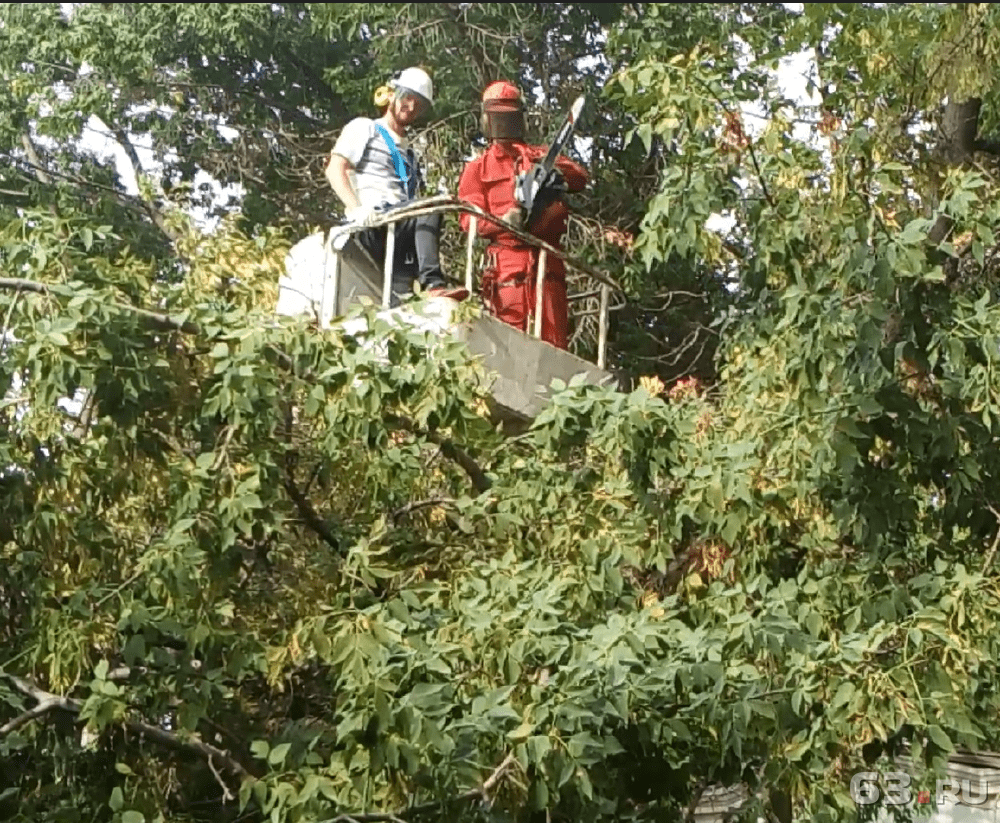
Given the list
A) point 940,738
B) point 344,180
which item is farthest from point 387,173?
point 940,738

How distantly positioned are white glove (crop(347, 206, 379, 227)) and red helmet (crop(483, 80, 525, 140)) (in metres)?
1.07

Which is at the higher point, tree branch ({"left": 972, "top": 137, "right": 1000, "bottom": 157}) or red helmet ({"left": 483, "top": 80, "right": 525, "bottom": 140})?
red helmet ({"left": 483, "top": 80, "right": 525, "bottom": 140})

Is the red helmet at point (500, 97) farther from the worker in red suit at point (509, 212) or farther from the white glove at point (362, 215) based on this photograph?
the white glove at point (362, 215)

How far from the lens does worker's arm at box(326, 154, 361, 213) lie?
10492 mm

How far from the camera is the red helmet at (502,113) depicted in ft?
36.7

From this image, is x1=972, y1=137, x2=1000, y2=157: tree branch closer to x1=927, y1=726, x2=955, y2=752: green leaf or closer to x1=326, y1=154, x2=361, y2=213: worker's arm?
x1=326, y1=154, x2=361, y2=213: worker's arm

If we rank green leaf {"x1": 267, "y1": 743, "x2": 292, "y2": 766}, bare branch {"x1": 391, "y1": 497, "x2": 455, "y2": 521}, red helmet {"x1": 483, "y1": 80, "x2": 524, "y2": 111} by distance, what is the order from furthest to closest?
red helmet {"x1": 483, "y1": 80, "x2": 524, "y2": 111} → bare branch {"x1": 391, "y1": 497, "x2": 455, "y2": 521} → green leaf {"x1": 267, "y1": 743, "x2": 292, "y2": 766}

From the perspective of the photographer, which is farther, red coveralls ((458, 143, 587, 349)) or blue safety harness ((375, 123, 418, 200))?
red coveralls ((458, 143, 587, 349))

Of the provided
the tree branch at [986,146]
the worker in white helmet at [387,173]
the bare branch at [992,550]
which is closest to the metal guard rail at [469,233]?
the worker in white helmet at [387,173]

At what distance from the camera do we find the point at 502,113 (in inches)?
441

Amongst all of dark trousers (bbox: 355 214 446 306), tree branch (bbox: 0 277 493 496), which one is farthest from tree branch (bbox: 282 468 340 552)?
dark trousers (bbox: 355 214 446 306)

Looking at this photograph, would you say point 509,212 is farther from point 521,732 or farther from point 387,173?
point 521,732

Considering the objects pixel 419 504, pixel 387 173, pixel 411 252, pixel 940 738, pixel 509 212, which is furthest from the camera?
pixel 509 212

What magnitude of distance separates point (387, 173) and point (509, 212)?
2.28 feet
